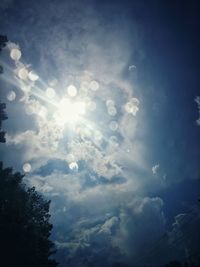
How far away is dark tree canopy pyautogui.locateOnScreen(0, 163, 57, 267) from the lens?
23.0 m

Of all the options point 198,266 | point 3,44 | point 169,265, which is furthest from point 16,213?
point 198,266

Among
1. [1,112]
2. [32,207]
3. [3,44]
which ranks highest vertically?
[3,44]

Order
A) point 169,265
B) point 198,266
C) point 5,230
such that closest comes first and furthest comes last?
point 5,230
point 169,265
point 198,266

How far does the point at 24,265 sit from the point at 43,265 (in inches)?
99.2

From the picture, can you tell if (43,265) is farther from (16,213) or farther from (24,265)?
(16,213)

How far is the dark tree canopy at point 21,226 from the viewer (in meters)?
23.0

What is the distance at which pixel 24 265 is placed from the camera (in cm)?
2361

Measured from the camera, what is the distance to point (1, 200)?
25.8 metres

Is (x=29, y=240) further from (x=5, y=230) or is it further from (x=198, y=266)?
(x=198, y=266)

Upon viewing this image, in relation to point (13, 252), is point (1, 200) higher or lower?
higher

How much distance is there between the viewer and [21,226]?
24.1 m

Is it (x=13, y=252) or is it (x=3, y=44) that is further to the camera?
(x=3, y=44)

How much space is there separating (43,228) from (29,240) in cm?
390

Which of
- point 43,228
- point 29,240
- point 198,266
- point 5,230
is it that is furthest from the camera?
point 198,266
